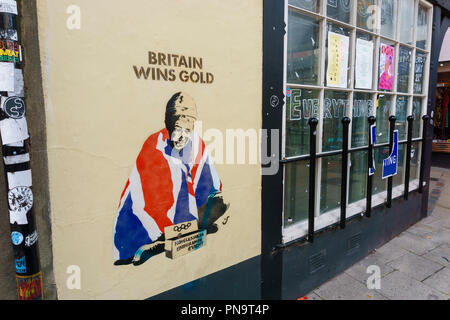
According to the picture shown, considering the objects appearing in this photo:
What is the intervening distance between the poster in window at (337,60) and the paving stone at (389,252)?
2.09 m

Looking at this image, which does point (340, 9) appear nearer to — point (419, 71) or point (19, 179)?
point (419, 71)

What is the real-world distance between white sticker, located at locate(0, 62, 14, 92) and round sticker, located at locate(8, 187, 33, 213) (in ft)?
1.40

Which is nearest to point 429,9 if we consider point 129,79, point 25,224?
point 129,79

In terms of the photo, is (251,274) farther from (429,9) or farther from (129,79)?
(429,9)

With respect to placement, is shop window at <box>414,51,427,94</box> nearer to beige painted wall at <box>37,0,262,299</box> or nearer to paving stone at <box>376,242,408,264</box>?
paving stone at <box>376,242,408,264</box>

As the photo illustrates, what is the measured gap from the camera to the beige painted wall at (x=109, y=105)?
151cm

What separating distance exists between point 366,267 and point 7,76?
3.67 m

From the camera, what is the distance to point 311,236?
2.83m

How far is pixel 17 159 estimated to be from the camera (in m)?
1.32

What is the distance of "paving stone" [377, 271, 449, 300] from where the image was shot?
2908 millimetres

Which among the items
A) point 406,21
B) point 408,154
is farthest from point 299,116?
point 406,21

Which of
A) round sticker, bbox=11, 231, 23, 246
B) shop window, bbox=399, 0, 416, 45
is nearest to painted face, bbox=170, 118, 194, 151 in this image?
round sticker, bbox=11, 231, 23, 246

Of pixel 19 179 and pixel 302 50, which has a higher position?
pixel 302 50
